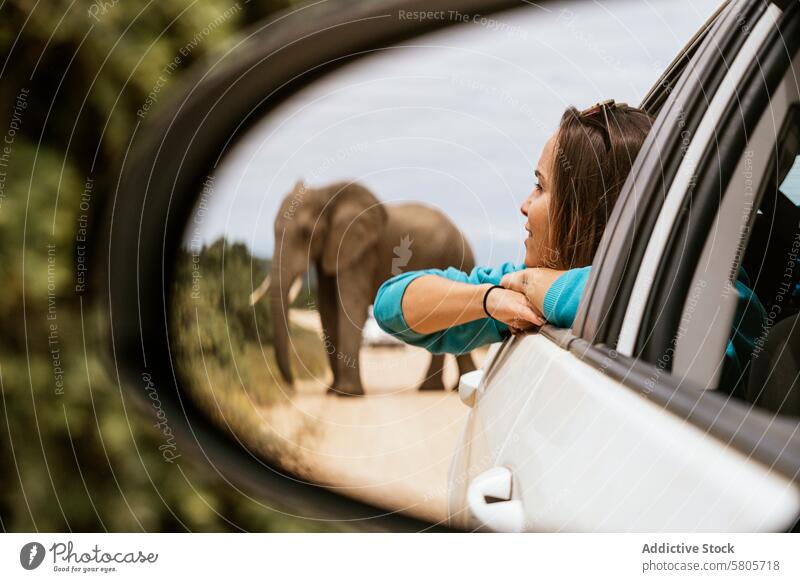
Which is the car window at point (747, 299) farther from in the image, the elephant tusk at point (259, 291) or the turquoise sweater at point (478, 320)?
the elephant tusk at point (259, 291)

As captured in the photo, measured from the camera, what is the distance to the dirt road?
1.35m

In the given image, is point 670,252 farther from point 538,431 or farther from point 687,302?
point 538,431

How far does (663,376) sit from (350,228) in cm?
150

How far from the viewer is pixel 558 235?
3.21 feet

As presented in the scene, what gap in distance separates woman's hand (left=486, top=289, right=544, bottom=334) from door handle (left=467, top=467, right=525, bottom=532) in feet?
0.77

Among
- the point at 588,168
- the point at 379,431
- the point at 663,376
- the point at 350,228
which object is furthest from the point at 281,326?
the point at 663,376

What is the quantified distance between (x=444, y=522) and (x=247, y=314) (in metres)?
0.56

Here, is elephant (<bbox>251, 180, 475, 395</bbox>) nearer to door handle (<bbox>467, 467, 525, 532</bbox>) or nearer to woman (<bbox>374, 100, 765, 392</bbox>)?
woman (<bbox>374, 100, 765, 392</bbox>)

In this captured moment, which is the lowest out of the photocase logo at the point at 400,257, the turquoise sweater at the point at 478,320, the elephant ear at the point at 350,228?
the turquoise sweater at the point at 478,320

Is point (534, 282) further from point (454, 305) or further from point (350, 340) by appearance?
point (350, 340)

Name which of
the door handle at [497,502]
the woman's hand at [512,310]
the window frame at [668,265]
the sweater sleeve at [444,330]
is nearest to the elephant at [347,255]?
the sweater sleeve at [444,330]

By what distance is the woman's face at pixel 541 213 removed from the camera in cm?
97

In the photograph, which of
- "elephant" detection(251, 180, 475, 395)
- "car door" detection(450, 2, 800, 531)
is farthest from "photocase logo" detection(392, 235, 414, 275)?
"car door" detection(450, 2, 800, 531)
